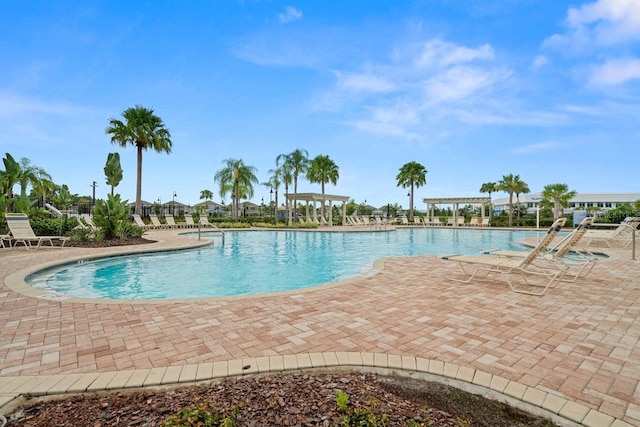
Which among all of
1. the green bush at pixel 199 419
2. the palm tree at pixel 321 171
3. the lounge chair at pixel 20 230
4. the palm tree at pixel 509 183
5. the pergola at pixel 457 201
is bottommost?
the green bush at pixel 199 419

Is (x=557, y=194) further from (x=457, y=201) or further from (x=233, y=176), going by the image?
(x=233, y=176)

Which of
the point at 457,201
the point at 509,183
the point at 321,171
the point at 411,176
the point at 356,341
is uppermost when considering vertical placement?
the point at 321,171

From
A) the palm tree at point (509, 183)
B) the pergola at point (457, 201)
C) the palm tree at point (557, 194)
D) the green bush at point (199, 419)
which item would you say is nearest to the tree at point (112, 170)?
the green bush at point (199, 419)

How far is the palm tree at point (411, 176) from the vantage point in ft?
119

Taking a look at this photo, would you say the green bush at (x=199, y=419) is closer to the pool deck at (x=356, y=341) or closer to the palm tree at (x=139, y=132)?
the pool deck at (x=356, y=341)

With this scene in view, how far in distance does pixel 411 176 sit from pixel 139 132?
2692 centimetres

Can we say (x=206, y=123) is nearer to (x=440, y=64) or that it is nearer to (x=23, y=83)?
(x=23, y=83)

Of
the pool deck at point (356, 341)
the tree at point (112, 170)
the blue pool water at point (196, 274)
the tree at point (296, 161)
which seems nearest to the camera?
the pool deck at point (356, 341)

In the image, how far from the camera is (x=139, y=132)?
21.6 meters

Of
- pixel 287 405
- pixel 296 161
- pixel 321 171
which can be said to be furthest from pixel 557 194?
pixel 287 405

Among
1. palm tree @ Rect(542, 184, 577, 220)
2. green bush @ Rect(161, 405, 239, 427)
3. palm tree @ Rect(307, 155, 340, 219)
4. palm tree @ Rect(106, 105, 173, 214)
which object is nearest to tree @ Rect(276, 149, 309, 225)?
palm tree @ Rect(307, 155, 340, 219)

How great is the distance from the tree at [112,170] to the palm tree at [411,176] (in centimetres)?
2892

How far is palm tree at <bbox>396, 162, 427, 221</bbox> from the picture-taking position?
36.3 metres

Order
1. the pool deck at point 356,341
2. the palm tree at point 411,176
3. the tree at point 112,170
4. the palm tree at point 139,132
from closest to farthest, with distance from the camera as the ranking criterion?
1. the pool deck at point 356,341
2. the tree at point 112,170
3. the palm tree at point 139,132
4. the palm tree at point 411,176
